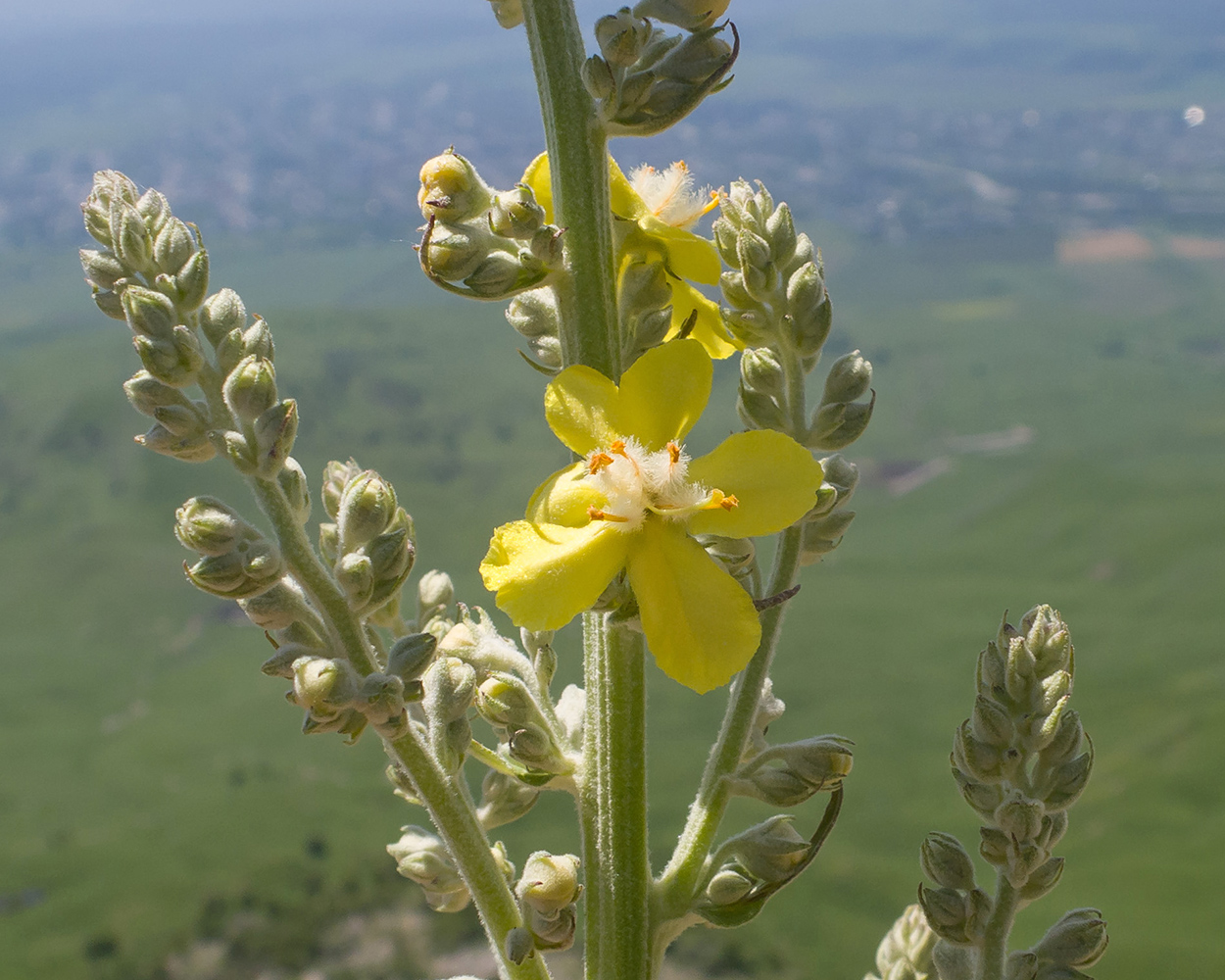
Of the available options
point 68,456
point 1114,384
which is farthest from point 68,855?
point 1114,384

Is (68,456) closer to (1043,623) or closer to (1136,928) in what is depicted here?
(1136,928)

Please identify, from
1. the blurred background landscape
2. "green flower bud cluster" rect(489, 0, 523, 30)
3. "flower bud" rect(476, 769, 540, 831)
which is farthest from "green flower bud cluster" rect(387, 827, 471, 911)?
the blurred background landscape

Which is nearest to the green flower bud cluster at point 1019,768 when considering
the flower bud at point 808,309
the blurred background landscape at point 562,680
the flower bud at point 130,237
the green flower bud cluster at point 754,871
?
the green flower bud cluster at point 754,871

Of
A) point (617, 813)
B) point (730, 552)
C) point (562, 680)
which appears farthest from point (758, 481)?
point (562, 680)

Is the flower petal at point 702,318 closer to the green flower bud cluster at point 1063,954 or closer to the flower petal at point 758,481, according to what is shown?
the flower petal at point 758,481

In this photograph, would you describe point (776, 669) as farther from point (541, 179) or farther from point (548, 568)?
point (548, 568)
